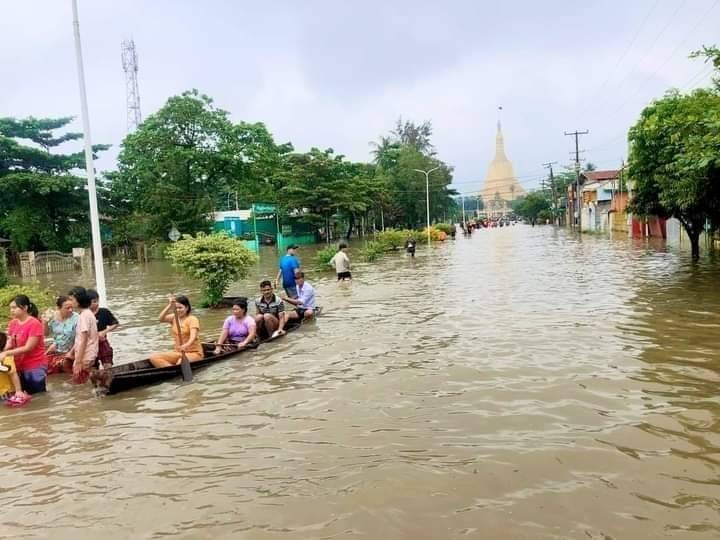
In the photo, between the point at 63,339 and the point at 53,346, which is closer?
the point at 63,339

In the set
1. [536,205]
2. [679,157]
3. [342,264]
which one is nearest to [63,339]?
[342,264]

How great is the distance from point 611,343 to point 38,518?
8039 millimetres

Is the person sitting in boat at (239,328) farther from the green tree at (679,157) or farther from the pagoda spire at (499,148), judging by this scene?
the pagoda spire at (499,148)

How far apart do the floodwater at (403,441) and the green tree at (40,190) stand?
2914 centimetres

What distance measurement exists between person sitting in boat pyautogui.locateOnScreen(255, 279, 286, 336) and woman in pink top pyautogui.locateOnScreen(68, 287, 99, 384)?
127 inches

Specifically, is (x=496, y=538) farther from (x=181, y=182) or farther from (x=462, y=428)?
(x=181, y=182)

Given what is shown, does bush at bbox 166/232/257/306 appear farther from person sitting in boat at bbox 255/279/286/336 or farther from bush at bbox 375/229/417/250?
bush at bbox 375/229/417/250

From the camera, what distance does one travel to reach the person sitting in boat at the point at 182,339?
875cm

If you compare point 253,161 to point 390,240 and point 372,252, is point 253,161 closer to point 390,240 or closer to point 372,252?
point 390,240

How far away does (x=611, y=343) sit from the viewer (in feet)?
31.4

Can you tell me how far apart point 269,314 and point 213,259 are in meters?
4.06

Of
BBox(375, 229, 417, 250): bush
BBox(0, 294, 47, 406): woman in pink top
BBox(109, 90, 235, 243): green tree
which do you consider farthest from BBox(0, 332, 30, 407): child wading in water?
BBox(109, 90, 235, 243): green tree

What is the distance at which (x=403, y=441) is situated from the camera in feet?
19.4

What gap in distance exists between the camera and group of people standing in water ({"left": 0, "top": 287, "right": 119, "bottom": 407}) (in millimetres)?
7711
